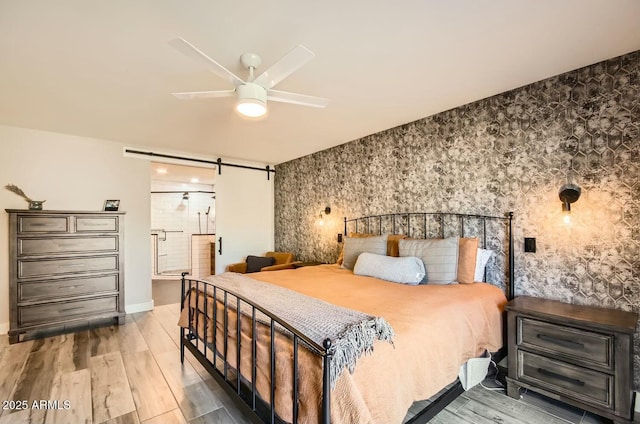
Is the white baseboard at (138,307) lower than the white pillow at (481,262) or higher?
lower

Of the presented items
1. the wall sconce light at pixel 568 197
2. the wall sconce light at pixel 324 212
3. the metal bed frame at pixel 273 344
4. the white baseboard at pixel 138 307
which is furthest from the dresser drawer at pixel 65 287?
the wall sconce light at pixel 568 197

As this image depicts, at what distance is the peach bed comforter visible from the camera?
126cm

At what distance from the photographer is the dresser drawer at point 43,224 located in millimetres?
3277

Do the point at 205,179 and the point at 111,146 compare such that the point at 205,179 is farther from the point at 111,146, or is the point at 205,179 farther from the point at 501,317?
the point at 501,317

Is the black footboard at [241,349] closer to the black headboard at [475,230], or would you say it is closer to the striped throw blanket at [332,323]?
the striped throw blanket at [332,323]

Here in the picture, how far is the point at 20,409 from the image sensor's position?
2.04m

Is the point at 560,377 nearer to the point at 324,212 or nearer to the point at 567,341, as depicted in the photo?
the point at 567,341

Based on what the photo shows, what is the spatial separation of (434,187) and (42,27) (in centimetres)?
335

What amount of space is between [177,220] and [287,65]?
719 centimetres

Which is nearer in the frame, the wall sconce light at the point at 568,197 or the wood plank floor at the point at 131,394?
the wood plank floor at the point at 131,394

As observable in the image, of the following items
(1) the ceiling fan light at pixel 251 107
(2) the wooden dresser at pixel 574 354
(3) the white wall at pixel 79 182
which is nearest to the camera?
(2) the wooden dresser at pixel 574 354

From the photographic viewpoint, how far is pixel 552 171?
239 centimetres

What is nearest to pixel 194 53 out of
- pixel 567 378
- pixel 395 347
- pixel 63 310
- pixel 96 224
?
pixel 395 347

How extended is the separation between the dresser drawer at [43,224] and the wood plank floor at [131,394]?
125cm
